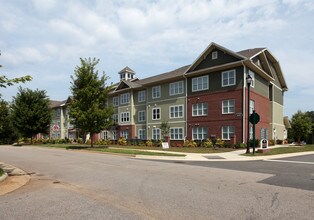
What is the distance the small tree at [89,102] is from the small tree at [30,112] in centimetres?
1876

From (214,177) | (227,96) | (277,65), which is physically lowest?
(214,177)

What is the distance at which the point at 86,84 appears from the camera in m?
32.9

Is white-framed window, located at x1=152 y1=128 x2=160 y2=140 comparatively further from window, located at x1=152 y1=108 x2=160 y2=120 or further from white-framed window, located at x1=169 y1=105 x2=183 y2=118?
white-framed window, located at x1=169 y1=105 x2=183 y2=118

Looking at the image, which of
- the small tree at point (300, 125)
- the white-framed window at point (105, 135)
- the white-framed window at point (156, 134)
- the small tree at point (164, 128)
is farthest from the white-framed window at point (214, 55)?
the white-framed window at point (105, 135)

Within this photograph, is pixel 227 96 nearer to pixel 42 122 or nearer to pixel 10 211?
pixel 10 211

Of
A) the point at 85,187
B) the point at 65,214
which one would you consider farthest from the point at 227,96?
the point at 65,214

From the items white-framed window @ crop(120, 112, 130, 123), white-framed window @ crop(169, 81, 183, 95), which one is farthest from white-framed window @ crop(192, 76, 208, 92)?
white-framed window @ crop(120, 112, 130, 123)

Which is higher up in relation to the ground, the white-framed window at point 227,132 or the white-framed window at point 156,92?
the white-framed window at point 156,92

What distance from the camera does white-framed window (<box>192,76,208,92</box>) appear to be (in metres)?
34.7

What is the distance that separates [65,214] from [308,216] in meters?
5.08

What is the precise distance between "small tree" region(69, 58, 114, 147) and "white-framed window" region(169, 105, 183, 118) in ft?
29.8

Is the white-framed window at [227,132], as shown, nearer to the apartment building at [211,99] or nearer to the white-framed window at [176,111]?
the apartment building at [211,99]

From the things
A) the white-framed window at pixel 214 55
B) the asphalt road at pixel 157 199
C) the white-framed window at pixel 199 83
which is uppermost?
the white-framed window at pixel 214 55

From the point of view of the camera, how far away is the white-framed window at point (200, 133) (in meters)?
34.0
